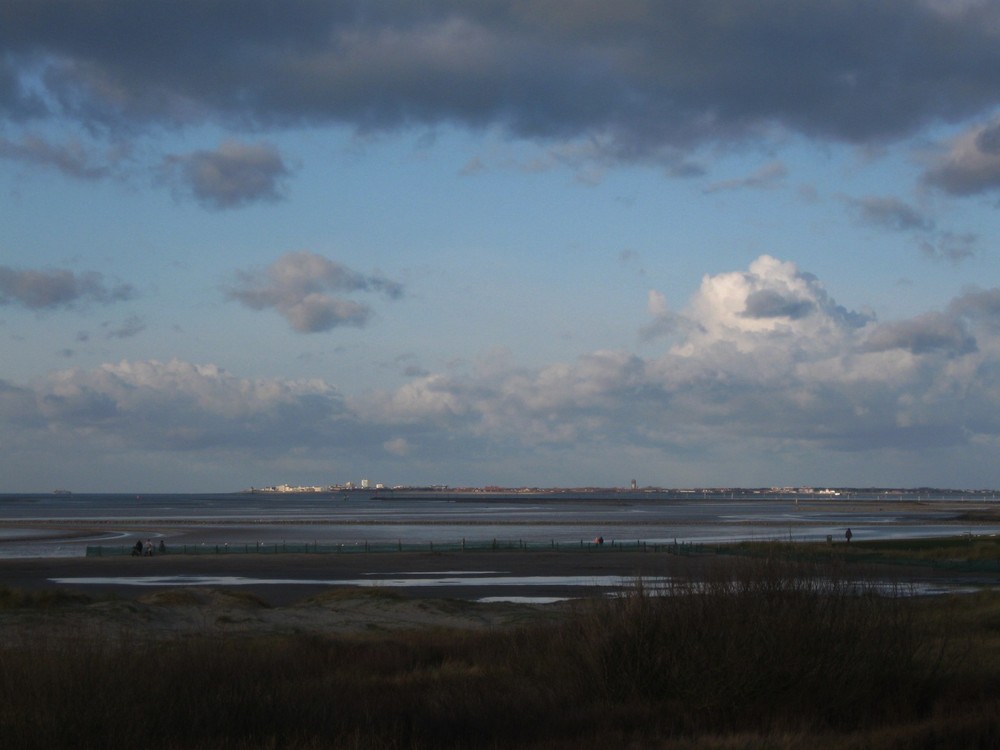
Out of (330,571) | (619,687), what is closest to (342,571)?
(330,571)

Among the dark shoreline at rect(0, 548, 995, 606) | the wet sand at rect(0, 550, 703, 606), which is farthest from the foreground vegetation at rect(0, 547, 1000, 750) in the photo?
the wet sand at rect(0, 550, 703, 606)

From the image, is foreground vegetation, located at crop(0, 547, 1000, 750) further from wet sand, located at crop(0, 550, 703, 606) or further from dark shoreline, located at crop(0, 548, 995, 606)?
wet sand, located at crop(0, 550, 703, 606)

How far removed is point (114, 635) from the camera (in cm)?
2484

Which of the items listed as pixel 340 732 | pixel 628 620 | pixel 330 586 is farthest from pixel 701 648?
pixel 330 586

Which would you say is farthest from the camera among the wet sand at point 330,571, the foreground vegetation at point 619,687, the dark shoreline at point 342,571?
the wet sand at point 330,571

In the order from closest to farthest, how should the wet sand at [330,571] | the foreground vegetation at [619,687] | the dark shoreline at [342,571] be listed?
the foreground vegetation at [619,687], the dark shoreline at [342,571], the wet sand at [330,571]

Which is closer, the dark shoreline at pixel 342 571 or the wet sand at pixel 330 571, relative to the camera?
the dark shoreline at pixel 342 571

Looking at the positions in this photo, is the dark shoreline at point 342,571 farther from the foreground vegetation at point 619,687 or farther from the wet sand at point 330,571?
the foreground vegetation at point 619,687

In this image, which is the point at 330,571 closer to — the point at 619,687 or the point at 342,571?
the point at 342,571

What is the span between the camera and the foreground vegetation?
39.3 feet

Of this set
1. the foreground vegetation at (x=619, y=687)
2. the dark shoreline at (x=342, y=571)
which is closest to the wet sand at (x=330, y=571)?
the dark shoreline at (x=342, y=571)

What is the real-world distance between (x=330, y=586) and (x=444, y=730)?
112ft

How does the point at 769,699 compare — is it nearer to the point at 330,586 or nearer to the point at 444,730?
the point at 444,730

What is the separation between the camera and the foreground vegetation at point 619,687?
11984 mm
